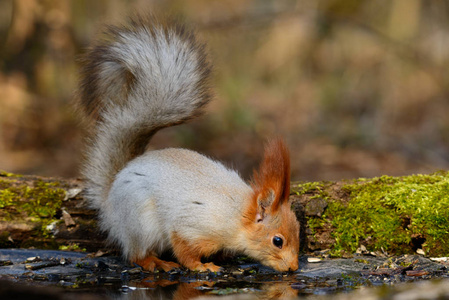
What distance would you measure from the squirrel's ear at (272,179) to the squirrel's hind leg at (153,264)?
26.3 inches

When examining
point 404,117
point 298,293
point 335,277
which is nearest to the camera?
point 298,293

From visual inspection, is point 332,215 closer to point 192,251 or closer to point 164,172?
point 192,251

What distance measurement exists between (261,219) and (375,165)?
4.81 meters

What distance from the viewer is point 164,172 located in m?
3.64

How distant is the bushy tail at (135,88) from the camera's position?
385 centimetres

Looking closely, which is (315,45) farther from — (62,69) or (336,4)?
(62,69)

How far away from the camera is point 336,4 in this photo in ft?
36.4

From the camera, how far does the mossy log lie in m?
3.68

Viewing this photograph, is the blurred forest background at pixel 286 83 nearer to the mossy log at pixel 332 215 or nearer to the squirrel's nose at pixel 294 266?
the mossy log at pixel 332 215

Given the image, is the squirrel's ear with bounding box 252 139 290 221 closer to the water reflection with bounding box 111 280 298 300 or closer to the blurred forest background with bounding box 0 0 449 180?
the water reflection with bounding box 111 280 298 300

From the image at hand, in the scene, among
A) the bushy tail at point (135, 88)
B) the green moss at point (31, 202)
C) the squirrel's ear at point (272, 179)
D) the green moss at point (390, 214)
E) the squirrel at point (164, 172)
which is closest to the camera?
the squirrel's ear at point (272, 179)

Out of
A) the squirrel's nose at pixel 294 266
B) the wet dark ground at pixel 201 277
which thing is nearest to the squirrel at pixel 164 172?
the squirrel's nose at pixel 294 266

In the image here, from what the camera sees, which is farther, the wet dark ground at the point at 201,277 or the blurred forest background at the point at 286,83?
the blurred forest background at the point at 286,83

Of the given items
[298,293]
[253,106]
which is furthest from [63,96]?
[298,293]
